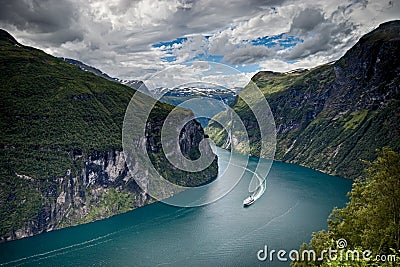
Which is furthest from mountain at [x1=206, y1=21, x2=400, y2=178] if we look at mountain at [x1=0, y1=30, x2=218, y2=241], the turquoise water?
mountain at [x1=0, y1=30, x2=218, y2=241]

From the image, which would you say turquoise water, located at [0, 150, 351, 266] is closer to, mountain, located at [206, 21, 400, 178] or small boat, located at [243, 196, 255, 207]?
small boat, located at [243, 196, 255, 207]

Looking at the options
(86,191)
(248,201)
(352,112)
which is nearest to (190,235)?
(248,201)

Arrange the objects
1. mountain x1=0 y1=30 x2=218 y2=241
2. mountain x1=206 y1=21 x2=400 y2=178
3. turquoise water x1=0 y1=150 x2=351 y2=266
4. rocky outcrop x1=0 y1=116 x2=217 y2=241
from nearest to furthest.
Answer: turquoise water x1=0 y1=150 x2=351 y2=266 → mountain x1=0 y1=30 x2=218 y2=241 → rocky outcrop x1=0 y1=116 x2=217 y2=241 → mountain x1=206 y1=21 x2=400 y2=178

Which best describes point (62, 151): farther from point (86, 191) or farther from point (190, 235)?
point (190, 235)

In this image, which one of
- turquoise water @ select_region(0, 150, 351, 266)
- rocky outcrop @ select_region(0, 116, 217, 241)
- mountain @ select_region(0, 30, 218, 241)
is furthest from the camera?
rocky outcrop @ select_region(0, 116, 217, 241)

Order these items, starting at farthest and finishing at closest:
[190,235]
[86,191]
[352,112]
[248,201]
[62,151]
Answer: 1. [352,112]
2. [86,191]
3. [62,151]
4. [248,201]
5. [190,235]

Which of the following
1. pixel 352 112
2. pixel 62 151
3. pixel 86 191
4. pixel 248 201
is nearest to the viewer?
pixel 248 201
